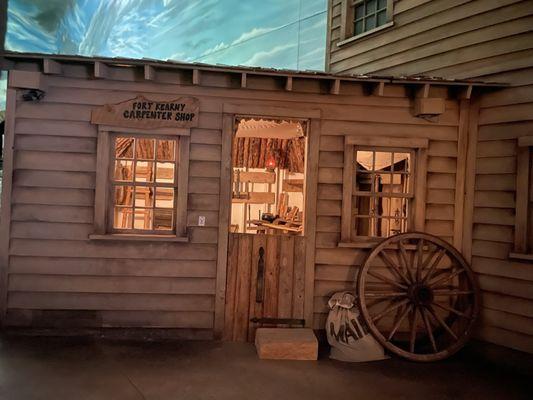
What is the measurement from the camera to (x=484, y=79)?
247 inches

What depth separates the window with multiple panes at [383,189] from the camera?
6.26 m

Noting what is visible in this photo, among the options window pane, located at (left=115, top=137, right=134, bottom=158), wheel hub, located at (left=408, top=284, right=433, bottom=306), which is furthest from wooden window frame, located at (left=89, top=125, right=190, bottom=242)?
wheel hub, located at (left=408, top=284, right=433, bottom=306)

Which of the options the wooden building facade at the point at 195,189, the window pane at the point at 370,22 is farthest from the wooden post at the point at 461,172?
the window pane at the point at 370,22

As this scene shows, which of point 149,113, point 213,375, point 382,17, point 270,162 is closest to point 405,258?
point 213,375

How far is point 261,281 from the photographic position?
6.19 meters

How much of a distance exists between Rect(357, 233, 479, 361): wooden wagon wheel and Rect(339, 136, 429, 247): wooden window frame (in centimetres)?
30

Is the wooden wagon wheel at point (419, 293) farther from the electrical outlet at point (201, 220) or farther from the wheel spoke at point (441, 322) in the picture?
the electrical outlet at point (201, 220)

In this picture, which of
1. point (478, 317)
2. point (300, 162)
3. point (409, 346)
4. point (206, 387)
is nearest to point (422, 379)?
point (409, 346)

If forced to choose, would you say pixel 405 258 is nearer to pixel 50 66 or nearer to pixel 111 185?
pixel 111 185

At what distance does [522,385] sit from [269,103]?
4.44 m

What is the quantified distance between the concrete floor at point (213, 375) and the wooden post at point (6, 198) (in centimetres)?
65

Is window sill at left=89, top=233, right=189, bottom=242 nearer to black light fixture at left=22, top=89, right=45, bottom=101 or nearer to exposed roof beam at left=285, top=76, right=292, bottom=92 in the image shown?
black light fixture at left=22, top=89, right=45, bottom=101

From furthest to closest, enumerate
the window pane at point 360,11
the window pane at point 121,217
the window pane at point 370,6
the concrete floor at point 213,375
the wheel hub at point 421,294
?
the window pane at point 360,11 → the window pane at point 370,6 → the window pane at point 121,217 → the wheel hub at point 421,294 → the concrete floor at point 213,375

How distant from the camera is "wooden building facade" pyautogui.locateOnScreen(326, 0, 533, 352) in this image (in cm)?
562
